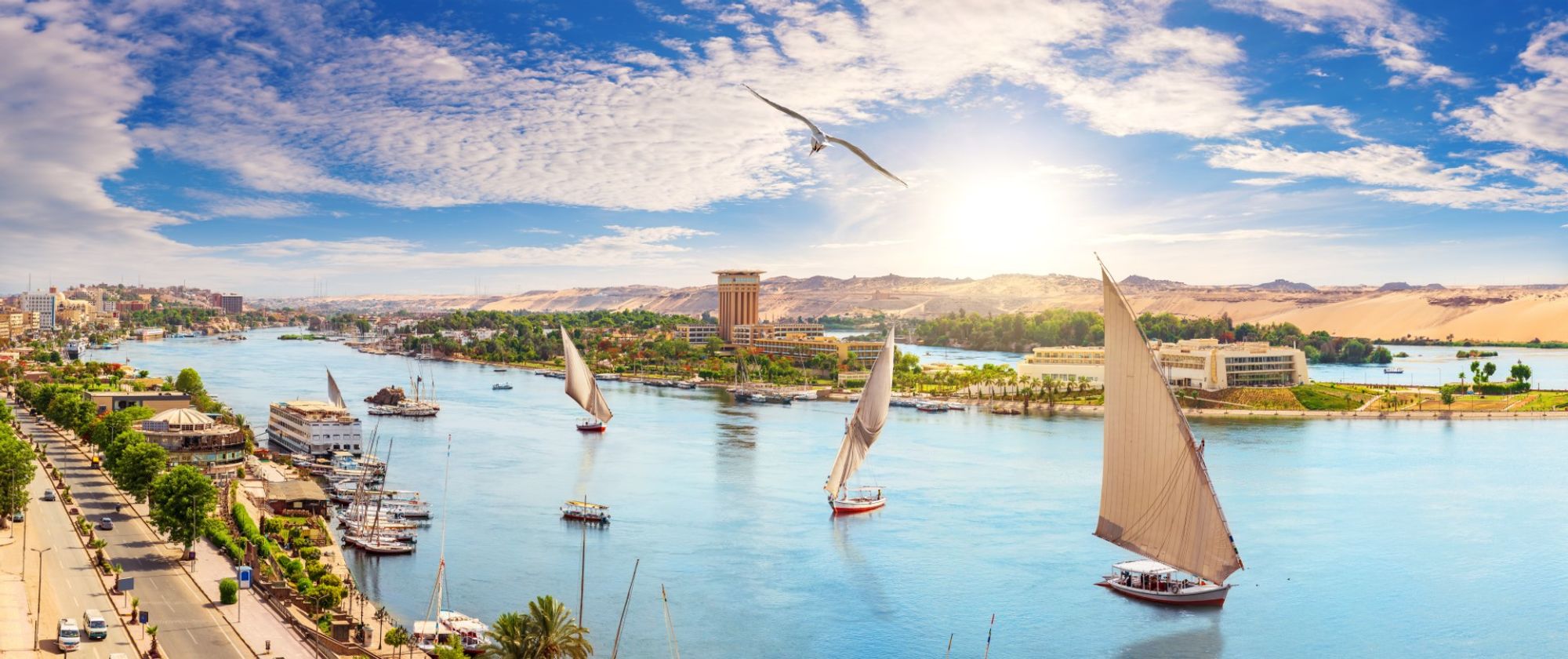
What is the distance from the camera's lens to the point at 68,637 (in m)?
8.15

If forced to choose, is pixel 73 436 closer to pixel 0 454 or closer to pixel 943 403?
pixel 0 454

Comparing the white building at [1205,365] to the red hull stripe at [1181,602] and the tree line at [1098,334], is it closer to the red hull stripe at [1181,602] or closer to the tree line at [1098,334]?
the tree line at [1098,334]

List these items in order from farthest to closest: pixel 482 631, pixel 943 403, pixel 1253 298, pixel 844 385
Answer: pixel 1253 298 → pixel 844 385 → pixel 943 403 → pixel 482 631

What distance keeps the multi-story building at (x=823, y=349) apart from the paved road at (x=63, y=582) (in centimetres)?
3093

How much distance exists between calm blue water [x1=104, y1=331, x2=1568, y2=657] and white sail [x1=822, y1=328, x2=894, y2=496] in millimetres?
576

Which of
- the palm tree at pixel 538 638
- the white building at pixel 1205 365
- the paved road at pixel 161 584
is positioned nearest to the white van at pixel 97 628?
the paved road at pixel 161 584

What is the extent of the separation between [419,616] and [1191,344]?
28885 mm

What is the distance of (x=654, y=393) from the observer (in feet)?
118

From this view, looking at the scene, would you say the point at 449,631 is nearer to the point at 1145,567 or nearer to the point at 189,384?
the point at 1145,567

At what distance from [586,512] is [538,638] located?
25.4 ft

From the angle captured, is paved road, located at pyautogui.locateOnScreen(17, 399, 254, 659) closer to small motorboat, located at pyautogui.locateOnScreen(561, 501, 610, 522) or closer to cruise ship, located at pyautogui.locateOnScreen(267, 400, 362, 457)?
cruise ship, located at pyautogui.locateOnScreen(267, 400, 362, 457)

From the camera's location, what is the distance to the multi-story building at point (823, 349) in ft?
140

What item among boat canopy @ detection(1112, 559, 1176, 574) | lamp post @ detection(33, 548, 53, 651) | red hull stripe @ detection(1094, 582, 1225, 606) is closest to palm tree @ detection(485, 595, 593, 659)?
lamp post @ detection(33, 548, 53, 651)

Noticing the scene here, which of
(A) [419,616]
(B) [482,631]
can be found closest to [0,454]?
(A) [419,616]
